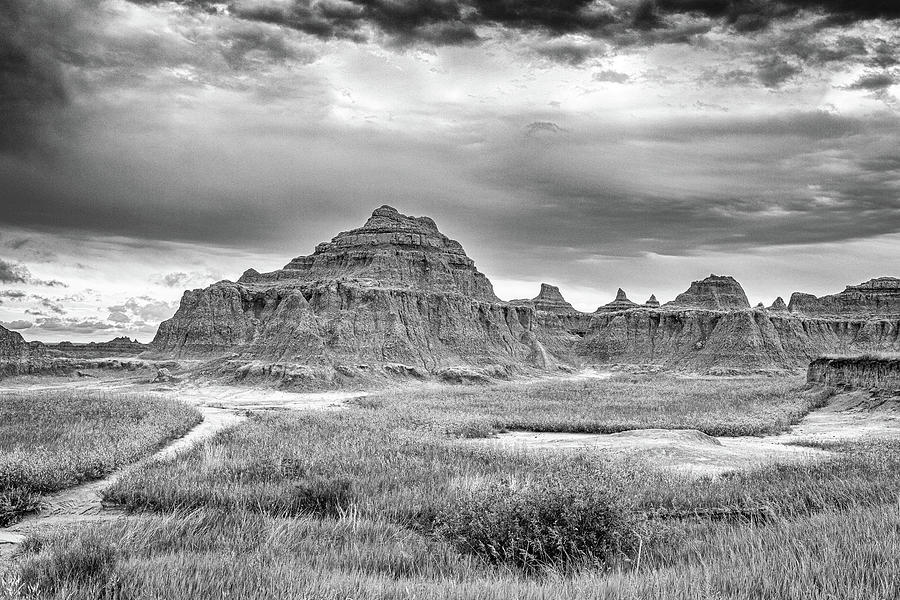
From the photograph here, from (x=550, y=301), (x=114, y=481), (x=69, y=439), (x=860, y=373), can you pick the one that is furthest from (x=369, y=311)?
(x=550, y=301)

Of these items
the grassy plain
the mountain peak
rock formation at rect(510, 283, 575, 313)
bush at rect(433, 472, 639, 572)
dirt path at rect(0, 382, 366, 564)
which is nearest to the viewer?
the grassy plain

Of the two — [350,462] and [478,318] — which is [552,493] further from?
[478,318]

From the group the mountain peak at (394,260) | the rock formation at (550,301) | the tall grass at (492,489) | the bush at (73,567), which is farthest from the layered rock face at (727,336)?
the bush at (73,567)

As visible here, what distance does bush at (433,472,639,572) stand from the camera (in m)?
7.52

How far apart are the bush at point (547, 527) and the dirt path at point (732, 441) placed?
7.00 m

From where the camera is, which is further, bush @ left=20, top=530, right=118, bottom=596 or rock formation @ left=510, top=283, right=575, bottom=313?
rock formation @ left=510, top=283, right=575, bottom=313

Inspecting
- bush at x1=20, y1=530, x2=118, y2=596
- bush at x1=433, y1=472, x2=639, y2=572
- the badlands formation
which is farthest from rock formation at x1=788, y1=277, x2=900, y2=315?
bush at x1=20, y1=530, x2=118, y2=596

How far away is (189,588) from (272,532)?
8.87 feet

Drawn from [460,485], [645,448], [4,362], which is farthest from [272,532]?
[4,362]

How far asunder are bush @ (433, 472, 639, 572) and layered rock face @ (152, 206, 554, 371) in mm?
54076

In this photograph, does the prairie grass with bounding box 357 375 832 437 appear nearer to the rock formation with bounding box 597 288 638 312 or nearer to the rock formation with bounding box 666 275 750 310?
the rock formation with bounding box 666 275 750 310

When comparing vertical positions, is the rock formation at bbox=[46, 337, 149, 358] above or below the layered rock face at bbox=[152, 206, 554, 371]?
below

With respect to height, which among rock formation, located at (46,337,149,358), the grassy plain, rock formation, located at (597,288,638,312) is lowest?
rock formation, located at (46,337,149,358)

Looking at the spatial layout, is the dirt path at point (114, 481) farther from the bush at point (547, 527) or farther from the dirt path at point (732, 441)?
the dirt path at point (732, 441)
